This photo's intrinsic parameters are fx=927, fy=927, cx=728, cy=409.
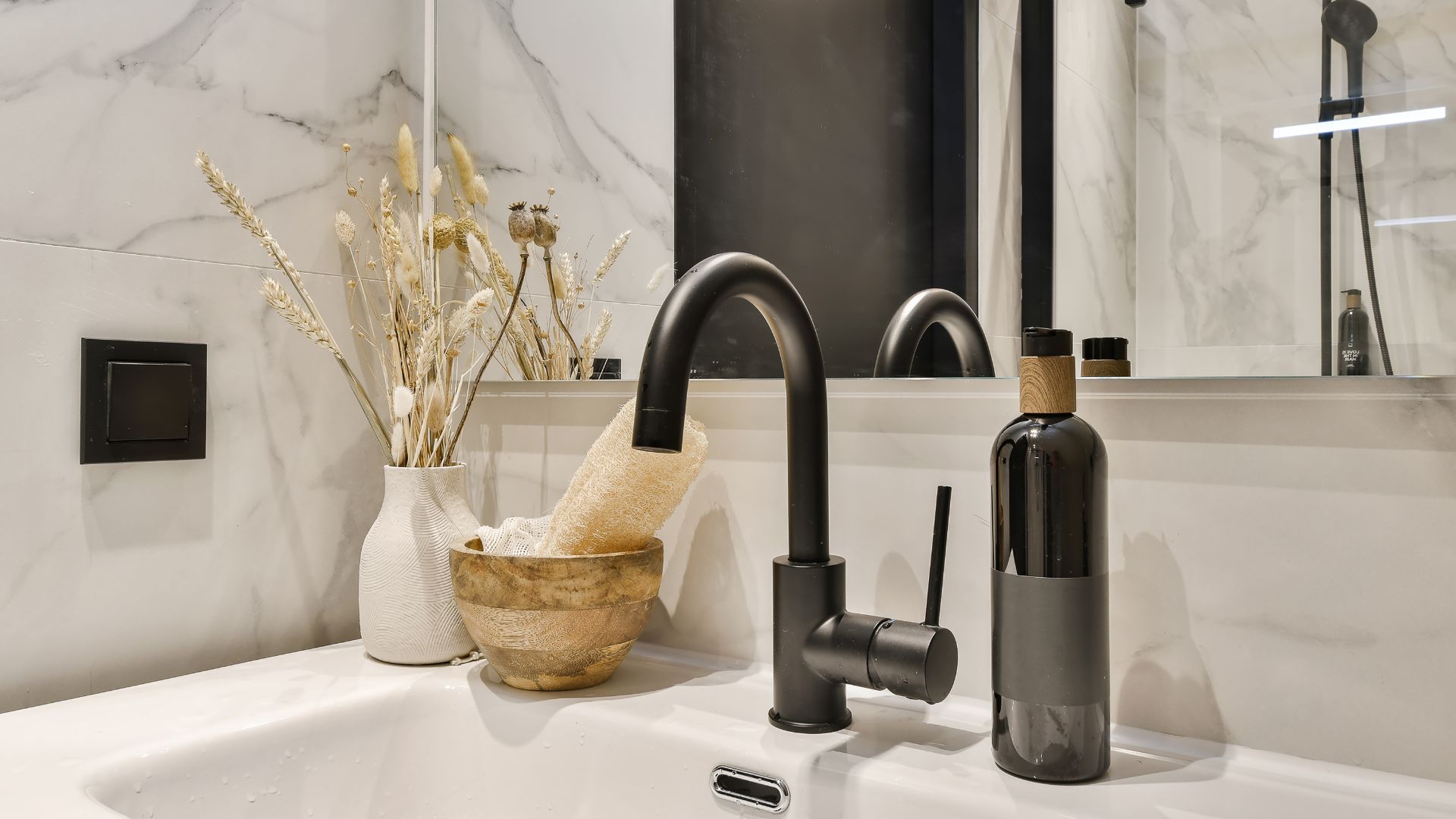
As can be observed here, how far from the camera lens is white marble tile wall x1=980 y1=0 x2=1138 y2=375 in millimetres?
676

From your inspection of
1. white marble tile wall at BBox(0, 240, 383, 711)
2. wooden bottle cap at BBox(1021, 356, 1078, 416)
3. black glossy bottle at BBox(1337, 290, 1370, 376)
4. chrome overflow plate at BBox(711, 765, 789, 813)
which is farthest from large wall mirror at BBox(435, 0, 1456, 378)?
chrome overflow plate at BBox(711, 765, 789, 813)

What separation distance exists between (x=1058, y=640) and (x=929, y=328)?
0.28 meters

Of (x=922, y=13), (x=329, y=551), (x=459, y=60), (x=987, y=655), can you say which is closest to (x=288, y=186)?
(x=459, y=60)

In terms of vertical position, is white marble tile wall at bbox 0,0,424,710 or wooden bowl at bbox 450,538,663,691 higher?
white marble tile wall at bbox 0,0,424,710

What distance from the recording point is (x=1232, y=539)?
2.00ft

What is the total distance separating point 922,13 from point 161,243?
0.69 metres

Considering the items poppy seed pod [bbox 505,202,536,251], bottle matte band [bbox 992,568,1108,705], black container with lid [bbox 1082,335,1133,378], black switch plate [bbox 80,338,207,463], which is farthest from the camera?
Result: poppy seed pod [bbox 505,202,536,251]

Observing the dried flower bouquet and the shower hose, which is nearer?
the shower hose

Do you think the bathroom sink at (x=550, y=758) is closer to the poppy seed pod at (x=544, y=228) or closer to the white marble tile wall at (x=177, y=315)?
the white marble tile wall at (x=177, y=315)

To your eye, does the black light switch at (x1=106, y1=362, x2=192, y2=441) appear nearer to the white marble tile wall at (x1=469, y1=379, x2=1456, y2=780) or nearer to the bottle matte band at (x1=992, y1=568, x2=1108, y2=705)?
the white marble tile wall at (x1=469, y1=379, x2=1456, y2=780)

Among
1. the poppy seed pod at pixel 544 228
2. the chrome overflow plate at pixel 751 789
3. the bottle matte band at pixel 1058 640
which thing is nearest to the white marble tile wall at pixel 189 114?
the poppy seed pod at pixel 544 228

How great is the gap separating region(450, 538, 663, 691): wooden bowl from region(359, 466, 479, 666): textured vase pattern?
0.10 meters

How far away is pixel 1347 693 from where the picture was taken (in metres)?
0.58

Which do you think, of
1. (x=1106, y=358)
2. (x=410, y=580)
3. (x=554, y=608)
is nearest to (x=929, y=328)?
(x=1106, y=358)
